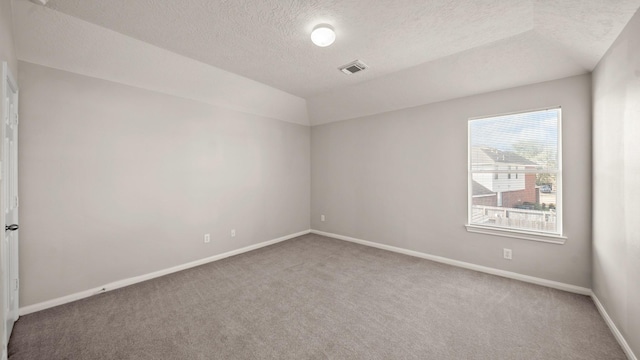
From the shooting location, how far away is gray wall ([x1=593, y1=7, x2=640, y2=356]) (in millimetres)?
1778

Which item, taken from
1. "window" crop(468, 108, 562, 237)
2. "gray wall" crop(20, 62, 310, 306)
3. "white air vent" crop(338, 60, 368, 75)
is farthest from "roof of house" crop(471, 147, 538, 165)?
"gray wall" crop(20, 62, 310, 306)

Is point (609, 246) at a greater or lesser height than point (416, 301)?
greater

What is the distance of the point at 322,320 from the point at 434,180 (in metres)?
2.73

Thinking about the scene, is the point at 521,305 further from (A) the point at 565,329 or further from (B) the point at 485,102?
(B) the point at 485,102

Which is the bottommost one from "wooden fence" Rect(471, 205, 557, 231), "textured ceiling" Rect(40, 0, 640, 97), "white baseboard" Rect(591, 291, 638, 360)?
"white baseboard" Rect(591, 291, 638, 360)

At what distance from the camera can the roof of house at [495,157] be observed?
127 inches

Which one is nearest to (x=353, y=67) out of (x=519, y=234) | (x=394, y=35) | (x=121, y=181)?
(x=394, y=35)

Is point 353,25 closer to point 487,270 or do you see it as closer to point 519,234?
point 519,234

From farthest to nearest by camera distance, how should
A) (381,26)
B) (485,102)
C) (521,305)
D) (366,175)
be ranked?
1. (366,175)
2. (485,102)
3. (521,305)
4. (381,26)

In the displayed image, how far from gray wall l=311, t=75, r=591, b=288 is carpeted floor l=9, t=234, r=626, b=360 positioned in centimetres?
44

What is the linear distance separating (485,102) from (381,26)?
208 centimetres

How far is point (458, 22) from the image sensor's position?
2262 millimetres

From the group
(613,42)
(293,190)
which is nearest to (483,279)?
(613,42)

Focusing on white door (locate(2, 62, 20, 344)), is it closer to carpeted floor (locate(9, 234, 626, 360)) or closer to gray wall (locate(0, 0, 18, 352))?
gray wall (locate(0, 0, 18, 352))
